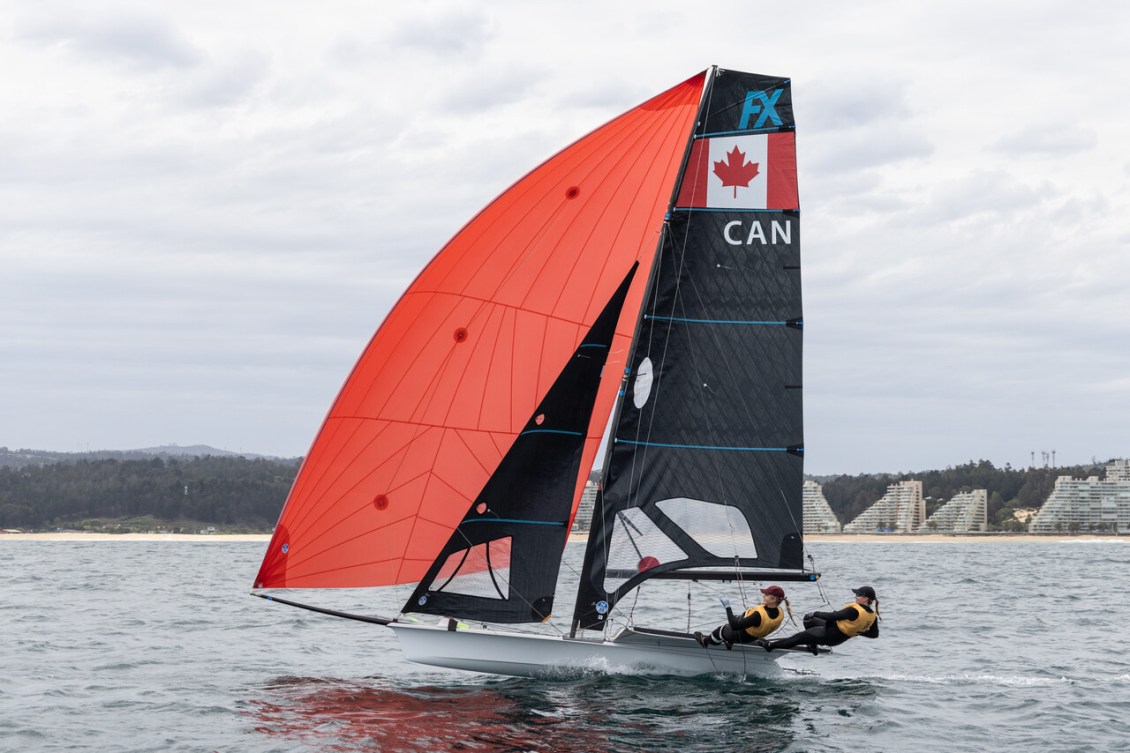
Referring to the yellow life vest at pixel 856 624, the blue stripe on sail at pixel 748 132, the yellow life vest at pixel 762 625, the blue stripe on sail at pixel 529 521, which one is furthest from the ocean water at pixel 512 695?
the blue stripe on sail at pixel 748 132

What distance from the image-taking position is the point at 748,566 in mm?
14578

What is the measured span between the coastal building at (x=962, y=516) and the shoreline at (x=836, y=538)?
431 cm

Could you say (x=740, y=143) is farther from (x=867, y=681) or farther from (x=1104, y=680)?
(x=1104, y=680)

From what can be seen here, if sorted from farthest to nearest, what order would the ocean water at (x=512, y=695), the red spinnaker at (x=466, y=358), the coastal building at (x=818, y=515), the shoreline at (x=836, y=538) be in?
the coastal building at (x=818, y=515)
the shoreline at (x=836, y=538)
the red spinnaker at (x=466, y=358)
the ocean water at (x=512, y=695)

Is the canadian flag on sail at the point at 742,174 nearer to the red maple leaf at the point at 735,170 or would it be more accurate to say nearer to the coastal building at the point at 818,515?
the red maple leaf at the point at 735,170

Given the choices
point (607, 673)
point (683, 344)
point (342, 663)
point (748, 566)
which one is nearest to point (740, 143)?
point (683, 344)

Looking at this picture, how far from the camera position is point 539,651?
13930 millimetres

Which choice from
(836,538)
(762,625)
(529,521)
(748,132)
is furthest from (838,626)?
(836,538)

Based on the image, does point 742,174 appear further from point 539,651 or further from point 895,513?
point 895,513

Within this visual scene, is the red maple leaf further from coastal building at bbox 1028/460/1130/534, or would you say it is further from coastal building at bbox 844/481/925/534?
coastal building at bbox 844/481/925/534

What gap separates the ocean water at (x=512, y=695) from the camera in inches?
500

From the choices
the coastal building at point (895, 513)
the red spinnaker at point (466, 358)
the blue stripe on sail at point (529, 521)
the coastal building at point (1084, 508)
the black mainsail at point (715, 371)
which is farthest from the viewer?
the coastal building at point (895, 513)

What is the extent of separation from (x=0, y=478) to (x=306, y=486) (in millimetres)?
114147

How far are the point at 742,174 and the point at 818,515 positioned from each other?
123 metres
